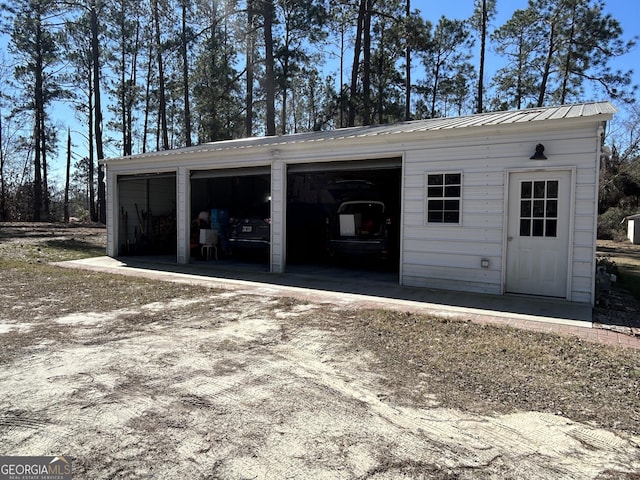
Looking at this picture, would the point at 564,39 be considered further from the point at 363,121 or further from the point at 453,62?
the point at 363,121

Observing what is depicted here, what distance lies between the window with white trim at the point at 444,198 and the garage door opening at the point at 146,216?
7807 mm

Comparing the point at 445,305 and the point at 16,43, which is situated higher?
the point at 16,43

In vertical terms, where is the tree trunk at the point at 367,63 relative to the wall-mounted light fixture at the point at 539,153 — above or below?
above

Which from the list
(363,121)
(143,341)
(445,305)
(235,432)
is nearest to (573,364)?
(445,305)

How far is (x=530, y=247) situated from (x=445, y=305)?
1748mm

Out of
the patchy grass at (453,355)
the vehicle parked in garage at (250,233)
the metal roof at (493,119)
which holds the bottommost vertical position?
the patchy grass at (453,355)

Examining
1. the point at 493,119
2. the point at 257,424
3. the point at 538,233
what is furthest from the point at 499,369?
the point at 493,119

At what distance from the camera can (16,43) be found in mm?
23438

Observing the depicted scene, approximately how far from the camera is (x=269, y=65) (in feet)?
63.5

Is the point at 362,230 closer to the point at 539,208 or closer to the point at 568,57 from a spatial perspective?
the point at 539,208

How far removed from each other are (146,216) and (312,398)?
11.8 meters

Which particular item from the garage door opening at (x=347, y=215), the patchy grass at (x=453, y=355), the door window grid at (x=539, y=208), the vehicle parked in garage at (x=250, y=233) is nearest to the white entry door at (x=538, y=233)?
the door window grid at (x=539, y=208)

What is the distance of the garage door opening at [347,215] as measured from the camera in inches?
Answer: 376

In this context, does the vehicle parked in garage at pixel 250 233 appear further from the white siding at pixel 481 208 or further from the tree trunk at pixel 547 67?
the tree trunk at pixel 547 67
